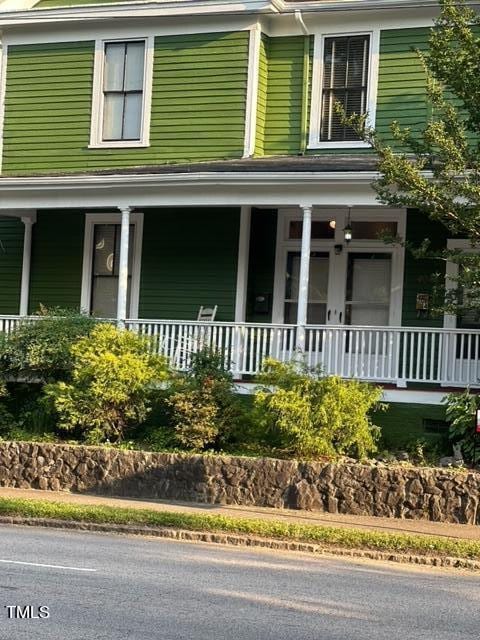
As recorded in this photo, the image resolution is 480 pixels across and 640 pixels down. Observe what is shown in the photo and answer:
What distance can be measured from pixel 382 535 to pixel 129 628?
18.0ft

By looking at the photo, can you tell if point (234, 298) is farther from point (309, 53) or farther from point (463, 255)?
point (463, 255)

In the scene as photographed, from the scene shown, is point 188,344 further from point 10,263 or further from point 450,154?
point 450,154

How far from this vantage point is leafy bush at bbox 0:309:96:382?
17.6 meters

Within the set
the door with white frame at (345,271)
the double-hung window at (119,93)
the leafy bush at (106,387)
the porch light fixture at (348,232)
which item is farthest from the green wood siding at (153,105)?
the leafy bush at (106,387)

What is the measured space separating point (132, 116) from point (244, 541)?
36.1ft

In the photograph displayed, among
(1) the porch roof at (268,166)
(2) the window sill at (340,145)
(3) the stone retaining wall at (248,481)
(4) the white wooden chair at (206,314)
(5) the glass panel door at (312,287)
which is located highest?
(2) the window sill at (340,145)

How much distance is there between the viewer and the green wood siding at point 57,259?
70.6 ft

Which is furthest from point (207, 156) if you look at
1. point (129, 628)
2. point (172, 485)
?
point (129, 628)

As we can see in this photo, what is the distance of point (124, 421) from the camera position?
17203mm

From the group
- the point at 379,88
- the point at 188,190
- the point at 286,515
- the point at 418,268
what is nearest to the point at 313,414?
the point at 286,515

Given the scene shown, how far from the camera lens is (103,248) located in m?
21.4

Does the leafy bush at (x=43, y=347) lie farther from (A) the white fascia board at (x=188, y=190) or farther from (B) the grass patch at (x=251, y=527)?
(B) the grass patch at (x=251, y=527)

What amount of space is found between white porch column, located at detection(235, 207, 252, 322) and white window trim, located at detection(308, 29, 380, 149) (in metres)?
1.81

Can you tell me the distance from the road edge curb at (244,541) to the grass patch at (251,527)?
0.36ft
